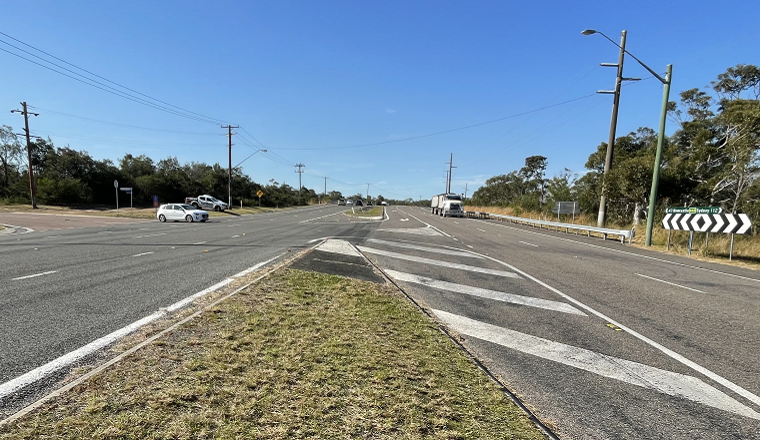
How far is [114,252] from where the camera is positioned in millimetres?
10766

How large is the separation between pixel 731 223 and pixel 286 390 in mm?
16480

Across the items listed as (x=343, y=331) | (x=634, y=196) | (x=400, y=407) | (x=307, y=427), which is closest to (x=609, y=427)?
(x=400, y=407)

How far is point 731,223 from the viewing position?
12508 millimetres

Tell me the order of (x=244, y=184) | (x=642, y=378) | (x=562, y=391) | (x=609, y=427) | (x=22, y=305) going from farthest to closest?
(x=244, y=184), (x=22, y=305), (x=642, y=378), (x=562, y=391), (x=609, y=427)

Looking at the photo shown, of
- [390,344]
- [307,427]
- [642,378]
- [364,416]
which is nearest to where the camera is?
[307,427]

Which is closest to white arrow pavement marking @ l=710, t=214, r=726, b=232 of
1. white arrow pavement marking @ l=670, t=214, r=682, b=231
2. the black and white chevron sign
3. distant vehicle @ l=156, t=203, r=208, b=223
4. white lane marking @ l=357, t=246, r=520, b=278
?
the black and white chevron sign

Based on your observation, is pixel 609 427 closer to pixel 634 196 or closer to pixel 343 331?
pixel 343 331

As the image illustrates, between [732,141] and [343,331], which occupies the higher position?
[732,141]

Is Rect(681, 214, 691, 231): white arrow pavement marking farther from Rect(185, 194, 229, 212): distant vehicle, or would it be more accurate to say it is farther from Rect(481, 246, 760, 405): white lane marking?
Rect(185, 194, 229, 212): distant vehicle

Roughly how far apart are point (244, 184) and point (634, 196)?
70.6 m

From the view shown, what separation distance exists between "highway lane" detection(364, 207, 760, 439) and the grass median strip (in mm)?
615

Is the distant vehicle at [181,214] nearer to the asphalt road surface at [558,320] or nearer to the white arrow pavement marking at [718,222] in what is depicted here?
the asphalt road surface at [558,320]

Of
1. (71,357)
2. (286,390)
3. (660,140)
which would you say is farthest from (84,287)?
(660,140)

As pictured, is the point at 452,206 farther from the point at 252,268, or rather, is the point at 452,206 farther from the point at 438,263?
the point at 252,268
